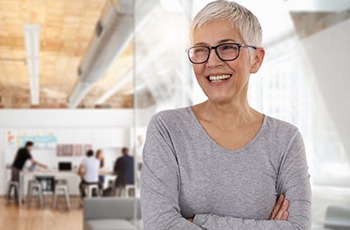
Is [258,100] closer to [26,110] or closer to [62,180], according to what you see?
[62,180]

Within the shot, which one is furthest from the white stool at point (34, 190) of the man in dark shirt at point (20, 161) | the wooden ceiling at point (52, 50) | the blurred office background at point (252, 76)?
the blurred office background at point (252, 76)

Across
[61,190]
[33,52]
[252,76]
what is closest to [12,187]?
[61,190]

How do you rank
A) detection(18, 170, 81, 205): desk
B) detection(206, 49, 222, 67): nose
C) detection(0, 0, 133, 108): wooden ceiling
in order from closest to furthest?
detection(206, 49, 222, 67): nose < detection(0, 0, 133, 108): wooden ceiling < detection(18, 170, 81, 205): desk

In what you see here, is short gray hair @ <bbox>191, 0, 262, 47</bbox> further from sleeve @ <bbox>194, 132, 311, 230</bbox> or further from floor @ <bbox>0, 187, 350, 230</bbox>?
floor @ <bbox>0, 187, 350, 230</bbox>

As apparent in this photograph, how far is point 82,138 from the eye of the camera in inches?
820

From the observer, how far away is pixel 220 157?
1693mm

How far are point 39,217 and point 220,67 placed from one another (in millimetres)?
12811

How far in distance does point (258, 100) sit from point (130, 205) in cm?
536

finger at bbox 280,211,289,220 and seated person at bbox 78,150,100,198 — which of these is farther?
seated person at bbox 78,150,100,198

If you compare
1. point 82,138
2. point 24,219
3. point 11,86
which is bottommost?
point 24,219

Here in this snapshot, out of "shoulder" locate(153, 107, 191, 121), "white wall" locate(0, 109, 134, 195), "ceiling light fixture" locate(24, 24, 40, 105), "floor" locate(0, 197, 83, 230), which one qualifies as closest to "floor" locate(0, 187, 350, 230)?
"floor" locate(0, 197, 83, 230)

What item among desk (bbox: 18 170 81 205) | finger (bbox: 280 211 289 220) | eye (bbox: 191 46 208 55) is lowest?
desk (bbox: 18 170 81 205)

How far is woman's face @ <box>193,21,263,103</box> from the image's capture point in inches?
A: 65.7

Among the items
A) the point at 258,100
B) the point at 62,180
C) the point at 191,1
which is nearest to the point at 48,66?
the point at 62,180
